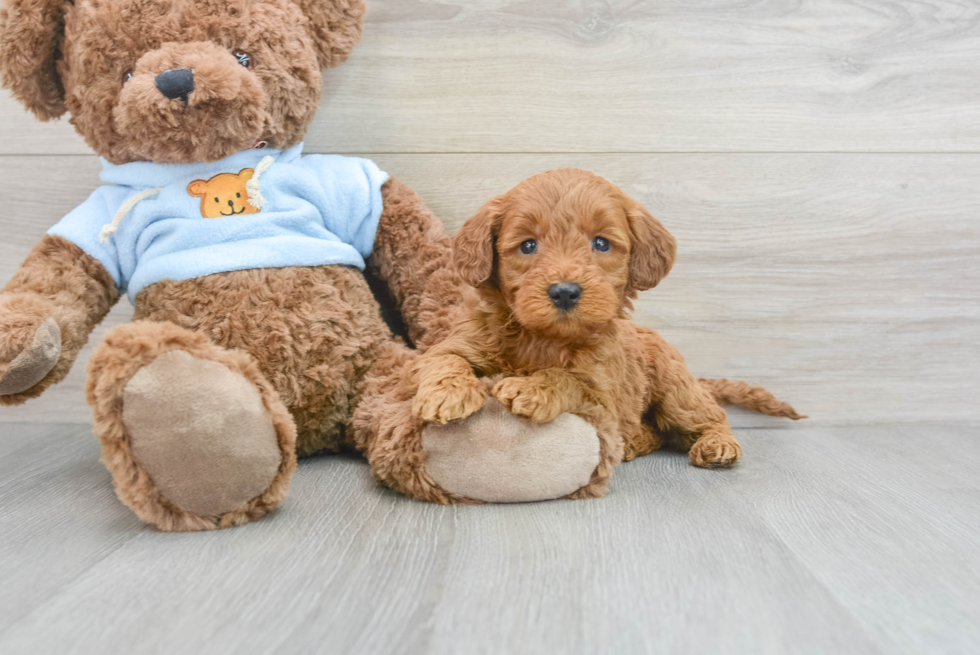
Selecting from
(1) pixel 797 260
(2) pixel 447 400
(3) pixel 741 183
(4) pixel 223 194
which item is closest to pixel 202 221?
(4) pixel 223 194

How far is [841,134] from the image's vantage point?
135cm

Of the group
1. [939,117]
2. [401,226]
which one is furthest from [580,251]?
[939,117]

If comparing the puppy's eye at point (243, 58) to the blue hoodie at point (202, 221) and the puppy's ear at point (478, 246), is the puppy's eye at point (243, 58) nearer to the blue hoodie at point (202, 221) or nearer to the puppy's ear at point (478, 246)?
the blue hoodie at point (202, 221)

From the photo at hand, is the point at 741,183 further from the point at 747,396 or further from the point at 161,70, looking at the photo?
the point at 161,70

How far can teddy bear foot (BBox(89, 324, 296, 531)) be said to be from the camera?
0.78 metres

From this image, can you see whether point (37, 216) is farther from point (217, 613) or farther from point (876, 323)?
point (876, 323)

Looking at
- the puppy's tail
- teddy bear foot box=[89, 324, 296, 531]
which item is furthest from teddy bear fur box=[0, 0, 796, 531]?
the puppy's tail

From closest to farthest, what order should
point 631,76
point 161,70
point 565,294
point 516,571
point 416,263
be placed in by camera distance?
point 516,571 → point 565,294 → point 161,70 → point 416,263 → point 631,76

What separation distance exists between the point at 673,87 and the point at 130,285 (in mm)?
999

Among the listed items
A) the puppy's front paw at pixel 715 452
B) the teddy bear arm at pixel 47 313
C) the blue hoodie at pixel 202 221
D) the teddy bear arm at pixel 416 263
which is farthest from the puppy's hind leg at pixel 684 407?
the teddy bear arm at pixel 47 313

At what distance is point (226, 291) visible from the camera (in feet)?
3.41

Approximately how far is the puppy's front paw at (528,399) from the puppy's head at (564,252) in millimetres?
74

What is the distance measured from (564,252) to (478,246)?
0.11m

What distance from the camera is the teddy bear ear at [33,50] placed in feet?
3.34
